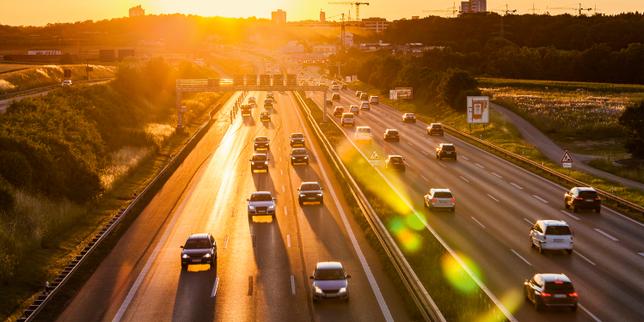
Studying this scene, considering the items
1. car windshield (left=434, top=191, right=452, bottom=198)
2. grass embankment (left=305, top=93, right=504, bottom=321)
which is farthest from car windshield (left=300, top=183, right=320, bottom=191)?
car windshield (left=434, top=191, right=452, bottom=198)

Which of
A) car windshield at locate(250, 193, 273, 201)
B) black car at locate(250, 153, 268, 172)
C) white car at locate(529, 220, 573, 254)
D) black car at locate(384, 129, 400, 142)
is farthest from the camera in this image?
black car at locate(384, 129, 400, 142)

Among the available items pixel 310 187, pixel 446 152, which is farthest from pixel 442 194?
pixel 446 152

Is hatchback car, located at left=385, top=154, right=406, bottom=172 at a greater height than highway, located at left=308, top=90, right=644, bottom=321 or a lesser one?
greater

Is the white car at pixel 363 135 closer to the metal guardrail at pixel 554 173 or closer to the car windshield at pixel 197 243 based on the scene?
the metal guardrail at pixel 554 173

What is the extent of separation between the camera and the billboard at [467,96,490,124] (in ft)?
303

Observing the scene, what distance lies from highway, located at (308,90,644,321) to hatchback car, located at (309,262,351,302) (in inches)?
219

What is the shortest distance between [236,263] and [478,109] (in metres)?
61.0

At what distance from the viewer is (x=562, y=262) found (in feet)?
118

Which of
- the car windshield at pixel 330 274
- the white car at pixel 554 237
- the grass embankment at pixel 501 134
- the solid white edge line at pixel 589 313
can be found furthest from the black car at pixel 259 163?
the solid white edge line at pixel 589 313

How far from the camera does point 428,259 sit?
34.0 m

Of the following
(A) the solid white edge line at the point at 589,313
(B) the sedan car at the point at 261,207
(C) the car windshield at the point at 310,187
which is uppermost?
(C) the car windshield at the point at 310,187

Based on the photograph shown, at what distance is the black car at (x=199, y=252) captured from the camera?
3512cm

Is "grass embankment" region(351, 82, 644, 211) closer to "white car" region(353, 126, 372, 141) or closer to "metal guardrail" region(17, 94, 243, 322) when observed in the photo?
"white car" region(353, 126, 372, 141)

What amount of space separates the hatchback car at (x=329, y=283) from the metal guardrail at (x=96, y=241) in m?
9.46
